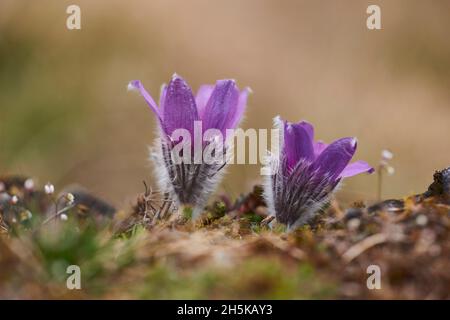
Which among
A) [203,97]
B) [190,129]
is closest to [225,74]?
[203,97]

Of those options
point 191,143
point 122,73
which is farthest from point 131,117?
point 191,143

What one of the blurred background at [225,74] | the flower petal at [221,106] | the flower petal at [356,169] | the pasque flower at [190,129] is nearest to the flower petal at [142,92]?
the pasque flower at [190,129]

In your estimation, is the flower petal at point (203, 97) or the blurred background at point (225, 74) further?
the blurred background at point (225, 74)

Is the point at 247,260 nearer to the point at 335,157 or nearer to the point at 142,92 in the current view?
the point at 335,157

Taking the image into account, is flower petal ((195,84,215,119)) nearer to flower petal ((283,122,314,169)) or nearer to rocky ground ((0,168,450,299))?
flower petal ((283,122,314,169))

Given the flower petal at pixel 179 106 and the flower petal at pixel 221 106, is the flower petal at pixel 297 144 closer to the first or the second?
the flower petal at pixel 221 106

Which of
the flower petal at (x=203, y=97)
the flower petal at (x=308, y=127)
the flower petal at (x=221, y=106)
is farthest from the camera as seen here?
the flower petal at (x=203, y=97)

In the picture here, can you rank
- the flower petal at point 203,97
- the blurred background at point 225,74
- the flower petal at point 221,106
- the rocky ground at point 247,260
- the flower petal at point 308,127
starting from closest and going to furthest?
the rocky ground at point 247,260
the flower petal at point 308,127
the flower petal at point 221,106
the flower petal at point 203,97
the blurred background at point 225,74
